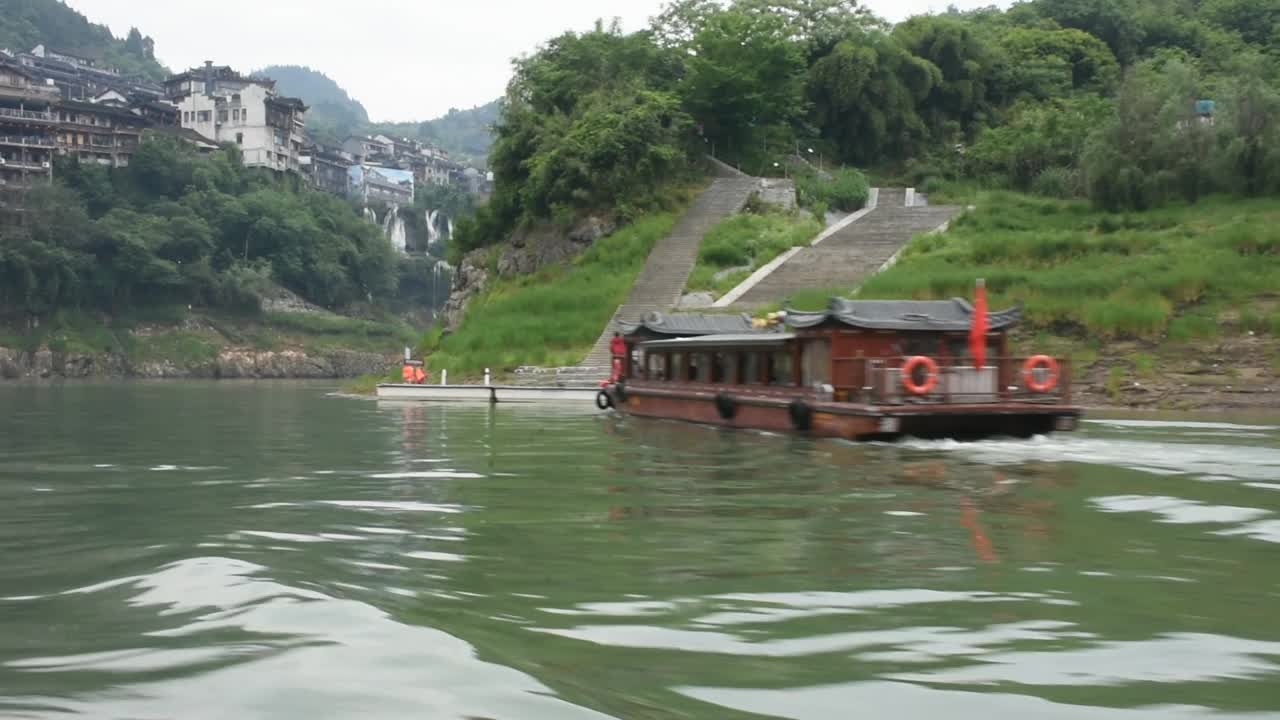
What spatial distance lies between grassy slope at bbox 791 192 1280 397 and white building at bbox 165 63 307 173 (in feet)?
221

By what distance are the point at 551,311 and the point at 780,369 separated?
60.1 feet

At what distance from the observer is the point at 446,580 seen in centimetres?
582

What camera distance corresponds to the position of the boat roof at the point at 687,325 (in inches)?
941

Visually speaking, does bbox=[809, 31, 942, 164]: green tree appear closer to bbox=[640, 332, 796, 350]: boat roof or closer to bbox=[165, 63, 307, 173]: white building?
bbox=[640, 332, 796, 350]: boat roof

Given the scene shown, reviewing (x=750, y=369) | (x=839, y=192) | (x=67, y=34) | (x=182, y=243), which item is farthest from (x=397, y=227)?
(x=750, y=369)

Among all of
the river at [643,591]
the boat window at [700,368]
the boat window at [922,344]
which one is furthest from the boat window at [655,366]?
the river at [643,591]

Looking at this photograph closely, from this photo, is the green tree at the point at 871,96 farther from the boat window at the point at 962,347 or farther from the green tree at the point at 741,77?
the boat window at the point at 962,347

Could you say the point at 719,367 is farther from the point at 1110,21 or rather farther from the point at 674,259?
the point at 1110,21

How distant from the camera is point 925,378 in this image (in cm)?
1556

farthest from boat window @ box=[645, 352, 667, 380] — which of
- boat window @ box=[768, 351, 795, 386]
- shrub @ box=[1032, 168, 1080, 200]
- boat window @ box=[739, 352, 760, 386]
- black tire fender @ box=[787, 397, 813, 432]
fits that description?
shrub @ box=[1032, 168, 1080, 200]

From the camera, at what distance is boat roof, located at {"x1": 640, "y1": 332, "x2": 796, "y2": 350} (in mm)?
18312

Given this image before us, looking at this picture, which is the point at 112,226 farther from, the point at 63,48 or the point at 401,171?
the point at 63,48

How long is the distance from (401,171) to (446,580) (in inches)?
4678

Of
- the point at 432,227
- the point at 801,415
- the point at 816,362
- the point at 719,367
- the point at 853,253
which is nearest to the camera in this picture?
the point at 801,415
